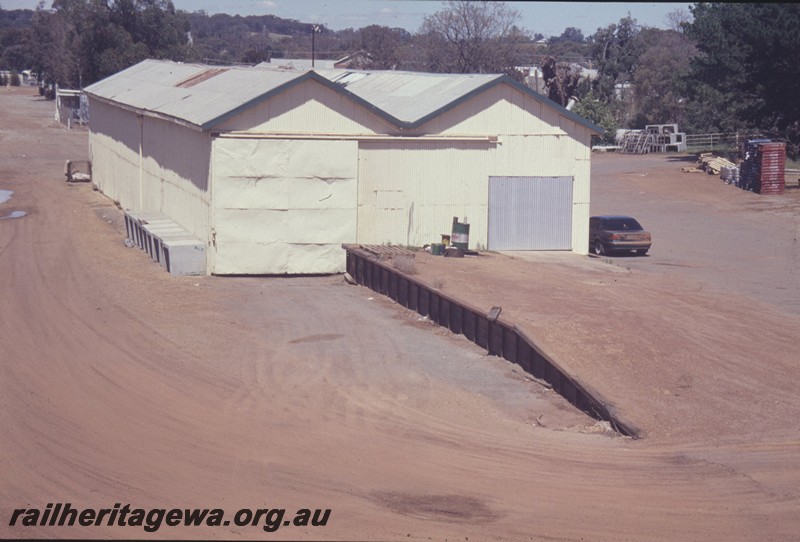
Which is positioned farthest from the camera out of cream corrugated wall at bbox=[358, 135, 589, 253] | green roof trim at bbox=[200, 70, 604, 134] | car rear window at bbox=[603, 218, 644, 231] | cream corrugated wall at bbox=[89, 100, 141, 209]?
cream corrugated wall at bbox=[89, 100, 141, 209]

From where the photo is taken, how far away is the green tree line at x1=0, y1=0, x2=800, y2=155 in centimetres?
5188

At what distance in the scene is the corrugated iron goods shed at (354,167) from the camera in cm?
2522

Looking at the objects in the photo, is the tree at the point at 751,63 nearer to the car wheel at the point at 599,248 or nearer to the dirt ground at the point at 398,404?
the car wheel at the point at 599,248

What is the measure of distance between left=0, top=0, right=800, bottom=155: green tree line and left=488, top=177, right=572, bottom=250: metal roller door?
25.0 m

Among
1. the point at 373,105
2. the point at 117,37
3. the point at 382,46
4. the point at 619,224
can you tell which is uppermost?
the point at 382,46

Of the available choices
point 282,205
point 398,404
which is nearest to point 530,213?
point 282,205

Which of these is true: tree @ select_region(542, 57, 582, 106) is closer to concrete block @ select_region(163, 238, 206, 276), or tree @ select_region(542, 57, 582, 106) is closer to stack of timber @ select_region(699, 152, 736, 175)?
stack of timber @ select_region(699, 152, 736, 175)

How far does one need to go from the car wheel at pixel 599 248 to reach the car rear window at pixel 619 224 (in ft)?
1.76

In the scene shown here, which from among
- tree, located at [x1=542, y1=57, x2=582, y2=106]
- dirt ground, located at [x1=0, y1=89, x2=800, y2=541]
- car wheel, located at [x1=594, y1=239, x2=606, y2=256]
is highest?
tree, located at [x1=542, y1=57, x2=582, y2=106]

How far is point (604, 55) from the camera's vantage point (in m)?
95.4
